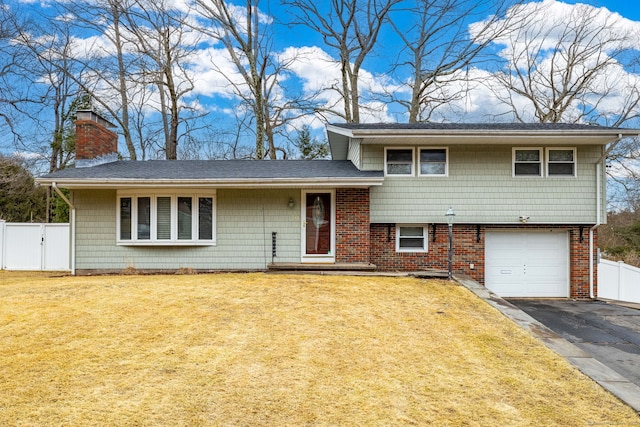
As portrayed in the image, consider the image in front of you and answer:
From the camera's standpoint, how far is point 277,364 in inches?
183

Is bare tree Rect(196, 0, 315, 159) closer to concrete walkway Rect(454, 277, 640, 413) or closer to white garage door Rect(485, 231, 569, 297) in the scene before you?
white garage door Rect(485, 231, 569, 297)

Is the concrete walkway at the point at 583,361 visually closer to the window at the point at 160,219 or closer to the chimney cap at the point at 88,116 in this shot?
the window at the point at 160,219

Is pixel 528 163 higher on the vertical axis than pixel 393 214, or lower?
higher

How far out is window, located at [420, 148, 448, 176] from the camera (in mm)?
11047

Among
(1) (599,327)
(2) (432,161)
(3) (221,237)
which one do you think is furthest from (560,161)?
(3) (221,237)

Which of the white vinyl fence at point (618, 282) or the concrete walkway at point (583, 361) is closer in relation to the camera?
the concrete walkway at point (583, 361)

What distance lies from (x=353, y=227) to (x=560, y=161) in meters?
6.17

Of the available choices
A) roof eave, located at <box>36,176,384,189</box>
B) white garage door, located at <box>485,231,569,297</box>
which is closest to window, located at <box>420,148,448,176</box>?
roof eave, located at <box>36,176,384,189</box>

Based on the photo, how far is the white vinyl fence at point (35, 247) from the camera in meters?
13.3

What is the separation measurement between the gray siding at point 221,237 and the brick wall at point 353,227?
46.5 inches

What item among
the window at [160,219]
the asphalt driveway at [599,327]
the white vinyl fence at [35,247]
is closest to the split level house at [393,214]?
the window at [160,219]

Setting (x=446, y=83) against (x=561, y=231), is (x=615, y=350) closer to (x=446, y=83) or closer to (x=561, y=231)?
(x=561, y=231)

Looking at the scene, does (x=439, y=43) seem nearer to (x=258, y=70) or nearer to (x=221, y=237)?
(x=258, y=70)

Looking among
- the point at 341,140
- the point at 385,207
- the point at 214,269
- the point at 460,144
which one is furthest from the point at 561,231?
the point at 214,269
